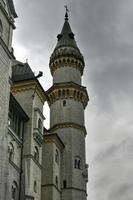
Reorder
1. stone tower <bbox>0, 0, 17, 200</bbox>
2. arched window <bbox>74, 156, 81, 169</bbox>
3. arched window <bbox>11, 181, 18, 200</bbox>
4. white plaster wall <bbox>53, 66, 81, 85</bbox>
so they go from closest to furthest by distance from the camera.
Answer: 1. stone tower <bbox>0, 0, 17, 200</bbox>
2. arched window <bbox>11, 181, 18, 200</bbox>
3. arched window <bbox>74, 156, 81, 169</bbox>
4. white plaster wall <bbox>53, 66, 81, 85</bbox>

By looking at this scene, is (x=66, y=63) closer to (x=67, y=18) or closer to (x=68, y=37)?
(x=68, y=37)

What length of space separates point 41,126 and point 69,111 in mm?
11386

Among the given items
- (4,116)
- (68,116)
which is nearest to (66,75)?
(68,116)

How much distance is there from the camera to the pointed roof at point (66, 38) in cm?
6738

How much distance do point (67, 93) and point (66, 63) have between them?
202 inches

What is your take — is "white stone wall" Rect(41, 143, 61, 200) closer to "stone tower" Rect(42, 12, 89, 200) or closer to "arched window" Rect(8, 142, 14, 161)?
"stone tower" Rect(42, 12, 89, 200)

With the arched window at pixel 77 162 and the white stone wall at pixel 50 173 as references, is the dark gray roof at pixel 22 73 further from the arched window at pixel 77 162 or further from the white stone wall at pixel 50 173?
the arched window at pixel 77 162

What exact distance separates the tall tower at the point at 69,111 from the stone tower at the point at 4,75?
1896 centimetres

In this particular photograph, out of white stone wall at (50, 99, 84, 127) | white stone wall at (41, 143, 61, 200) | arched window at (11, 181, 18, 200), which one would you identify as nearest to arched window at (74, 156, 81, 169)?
white stone wall at (41, 143, 61, 200)

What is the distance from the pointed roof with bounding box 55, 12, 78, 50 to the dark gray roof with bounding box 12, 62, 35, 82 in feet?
47.0

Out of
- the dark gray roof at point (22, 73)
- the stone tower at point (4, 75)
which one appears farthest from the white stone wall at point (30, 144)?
the stone tower at point (4, 75)

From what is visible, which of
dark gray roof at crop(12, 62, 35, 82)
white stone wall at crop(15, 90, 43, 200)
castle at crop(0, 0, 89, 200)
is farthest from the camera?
dark gray roof at crop(12, 62, 35, 82)

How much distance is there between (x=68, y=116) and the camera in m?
61.5

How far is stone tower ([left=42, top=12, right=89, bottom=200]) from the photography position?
2217 inches
